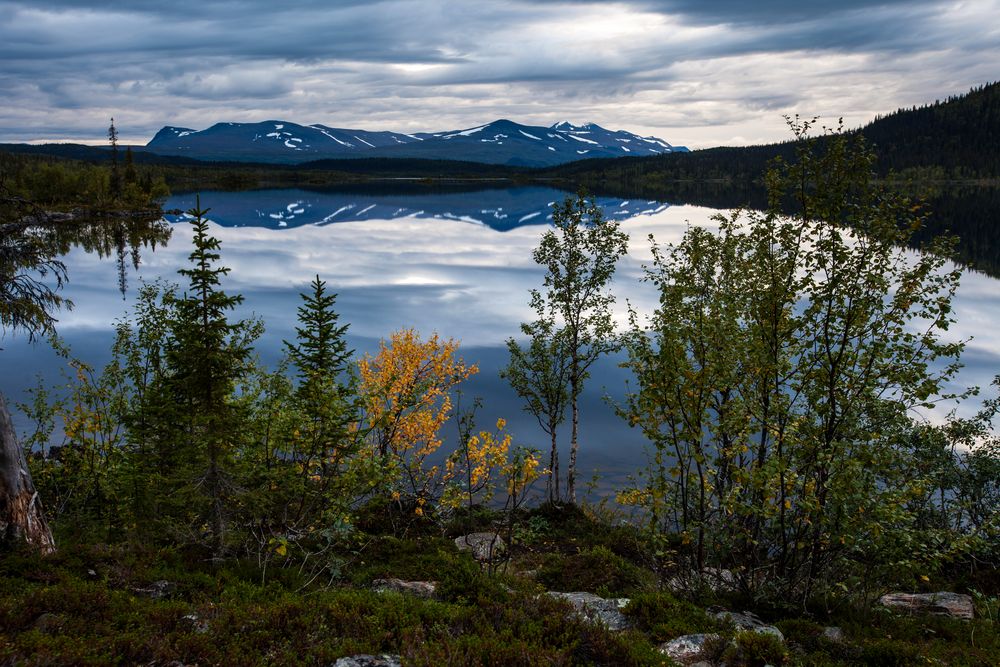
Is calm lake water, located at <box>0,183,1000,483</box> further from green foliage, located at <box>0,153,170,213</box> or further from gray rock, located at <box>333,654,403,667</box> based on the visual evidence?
green foliage, located at <box>0,153,170,213</box>

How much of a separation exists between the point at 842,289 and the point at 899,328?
130 centimetres

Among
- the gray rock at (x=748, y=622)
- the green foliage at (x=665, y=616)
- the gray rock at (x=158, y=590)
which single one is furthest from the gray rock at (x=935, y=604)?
the gray rock at (x=158, y=590)

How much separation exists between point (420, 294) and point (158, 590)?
84475 mm

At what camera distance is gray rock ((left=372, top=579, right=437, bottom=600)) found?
51.4 feet

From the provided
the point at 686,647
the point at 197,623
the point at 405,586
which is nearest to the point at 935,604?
the point at 686,647

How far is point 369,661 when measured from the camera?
10.3 metres

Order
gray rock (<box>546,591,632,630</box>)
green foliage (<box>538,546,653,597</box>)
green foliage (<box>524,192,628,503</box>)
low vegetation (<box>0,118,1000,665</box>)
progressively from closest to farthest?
1. low vegetation (<box>0,118,1000,665</box>)
2. gray rock (<box>546,591,632,630</box>)
3. green foliage (<box>538,546,653,597</box>)
4. green foliage (<box>524,192,628,503</box>)

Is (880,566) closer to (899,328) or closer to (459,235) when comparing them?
(899,328)

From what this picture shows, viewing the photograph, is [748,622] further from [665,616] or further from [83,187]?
[83,187]

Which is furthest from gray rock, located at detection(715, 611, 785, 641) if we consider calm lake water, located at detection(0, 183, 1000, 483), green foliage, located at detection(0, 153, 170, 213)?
green foliage, located at detection(0, 153, 170, 213)

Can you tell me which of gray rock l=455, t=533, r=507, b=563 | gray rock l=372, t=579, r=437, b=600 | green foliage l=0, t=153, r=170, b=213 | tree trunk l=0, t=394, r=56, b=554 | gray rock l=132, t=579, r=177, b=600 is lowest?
gray rock l=455, t=533, r=507, b=563

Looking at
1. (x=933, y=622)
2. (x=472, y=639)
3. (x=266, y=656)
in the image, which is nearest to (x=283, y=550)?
(x=266, y=656)

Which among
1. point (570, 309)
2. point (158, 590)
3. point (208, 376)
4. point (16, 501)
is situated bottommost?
point (158, 590)

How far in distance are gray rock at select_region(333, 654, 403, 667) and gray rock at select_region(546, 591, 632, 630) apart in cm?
379
